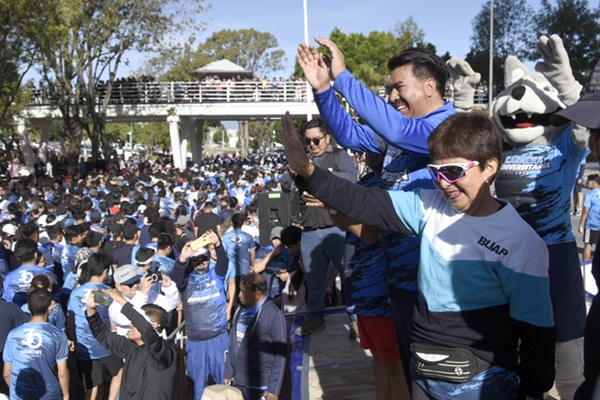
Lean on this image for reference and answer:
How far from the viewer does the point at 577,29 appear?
131ft

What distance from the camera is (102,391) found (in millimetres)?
6898

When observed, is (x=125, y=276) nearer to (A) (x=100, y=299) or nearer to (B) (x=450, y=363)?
(A) (x=100, y=299)

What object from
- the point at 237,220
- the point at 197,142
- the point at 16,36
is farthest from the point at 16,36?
the point at 237,220

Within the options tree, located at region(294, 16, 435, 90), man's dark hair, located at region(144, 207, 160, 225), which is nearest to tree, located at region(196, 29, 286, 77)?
tree, located at region(294, 16, 435, 90)

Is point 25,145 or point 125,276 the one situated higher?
point 25,145

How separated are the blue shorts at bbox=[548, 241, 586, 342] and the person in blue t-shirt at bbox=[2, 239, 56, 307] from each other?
18.8ft

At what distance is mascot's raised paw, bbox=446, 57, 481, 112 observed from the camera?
4.35 m

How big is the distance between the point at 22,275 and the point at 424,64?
5770 millimetres

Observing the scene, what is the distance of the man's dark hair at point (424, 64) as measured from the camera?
2.77m

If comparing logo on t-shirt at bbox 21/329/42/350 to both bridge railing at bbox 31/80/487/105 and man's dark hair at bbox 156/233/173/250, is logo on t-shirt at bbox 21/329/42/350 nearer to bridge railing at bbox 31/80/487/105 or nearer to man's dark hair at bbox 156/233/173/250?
man's dark hair at bbox 156/233/173/250

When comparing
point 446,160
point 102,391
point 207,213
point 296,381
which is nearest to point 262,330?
point 296,381

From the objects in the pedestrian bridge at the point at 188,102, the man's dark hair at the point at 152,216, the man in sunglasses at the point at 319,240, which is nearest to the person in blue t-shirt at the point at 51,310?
the man in sunglasses at the point at 319,240

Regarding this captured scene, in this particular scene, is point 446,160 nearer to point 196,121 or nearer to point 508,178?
point 508,178

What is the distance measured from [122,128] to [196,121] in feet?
135
